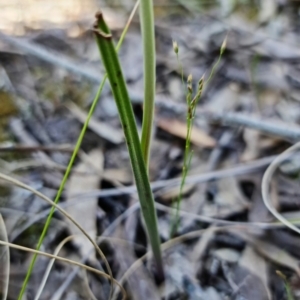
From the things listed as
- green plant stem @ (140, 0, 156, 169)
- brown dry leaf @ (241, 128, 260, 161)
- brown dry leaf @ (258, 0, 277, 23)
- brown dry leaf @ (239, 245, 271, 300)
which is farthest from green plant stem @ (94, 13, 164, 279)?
brown dry leaf @ (258, 0, 277, 23)

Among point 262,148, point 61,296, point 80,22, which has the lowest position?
point 61,296

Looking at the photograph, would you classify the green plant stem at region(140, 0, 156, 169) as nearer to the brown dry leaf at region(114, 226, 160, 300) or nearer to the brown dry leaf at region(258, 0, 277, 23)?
the brown dry leaf at region(114, 226, 160, 300)

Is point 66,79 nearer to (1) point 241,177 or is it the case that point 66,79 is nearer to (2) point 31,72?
(2) point 31,72

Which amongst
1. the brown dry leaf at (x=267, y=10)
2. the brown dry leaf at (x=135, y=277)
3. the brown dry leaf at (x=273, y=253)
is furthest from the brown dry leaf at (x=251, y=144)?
the brown dry leaf at (x=267, y=10)

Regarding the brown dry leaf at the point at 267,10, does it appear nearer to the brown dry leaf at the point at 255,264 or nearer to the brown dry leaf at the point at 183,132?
the brown dry leaf at the point at 183,132

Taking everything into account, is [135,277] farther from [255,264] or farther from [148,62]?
[148,62]

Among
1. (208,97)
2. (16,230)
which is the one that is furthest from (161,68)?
(16,230)
